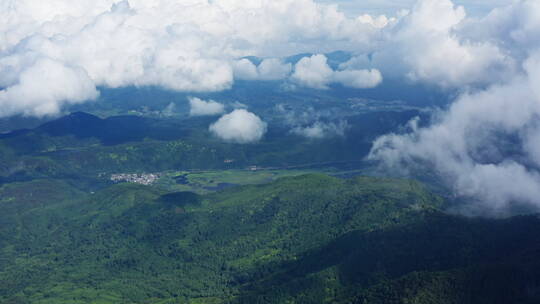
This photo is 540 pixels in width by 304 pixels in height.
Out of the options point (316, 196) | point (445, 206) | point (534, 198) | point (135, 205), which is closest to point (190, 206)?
point (135, 205)

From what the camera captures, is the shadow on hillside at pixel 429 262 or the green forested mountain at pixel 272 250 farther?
the green forested mountain at pixel 272 250

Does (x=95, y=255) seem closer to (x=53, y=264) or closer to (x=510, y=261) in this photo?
(x=53, y=264)

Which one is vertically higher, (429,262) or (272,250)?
(429,262)

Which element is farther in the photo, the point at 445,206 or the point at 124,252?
the point at 445,206

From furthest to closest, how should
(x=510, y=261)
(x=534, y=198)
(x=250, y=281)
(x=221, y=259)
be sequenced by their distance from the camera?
1. (x=534, y=198)
2. (x=221, y=259)
3. (x=250, y=281)
4. (x=510, y=261)

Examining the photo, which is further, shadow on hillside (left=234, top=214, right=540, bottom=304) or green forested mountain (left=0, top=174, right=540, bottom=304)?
green forested mountain (left=0, top=174, right=540, bottom=304)

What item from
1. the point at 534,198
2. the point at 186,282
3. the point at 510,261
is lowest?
the point at 186,282

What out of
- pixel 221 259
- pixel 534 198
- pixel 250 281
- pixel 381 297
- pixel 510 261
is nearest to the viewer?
pixel 381 297

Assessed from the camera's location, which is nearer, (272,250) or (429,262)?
(429,262)
